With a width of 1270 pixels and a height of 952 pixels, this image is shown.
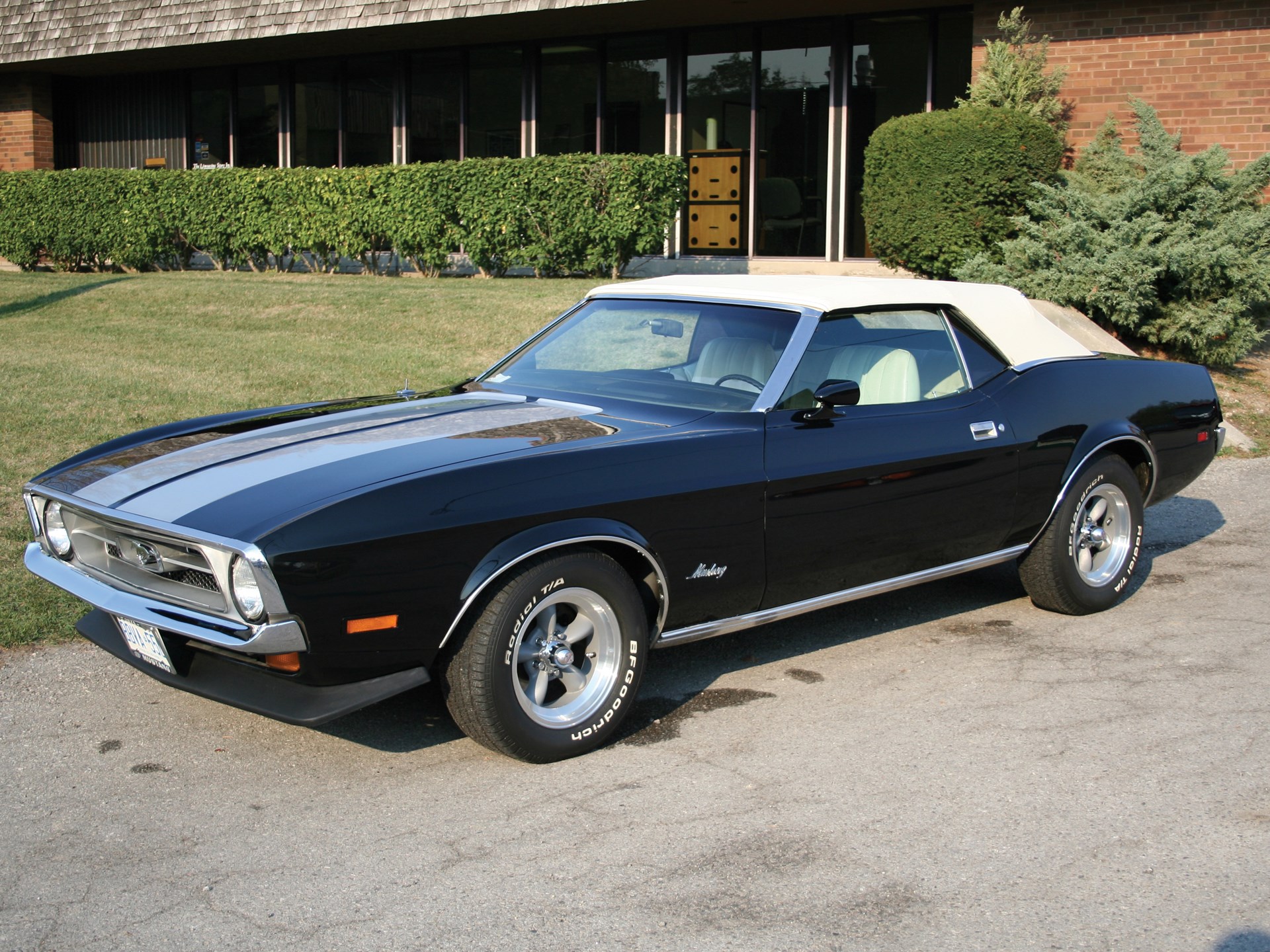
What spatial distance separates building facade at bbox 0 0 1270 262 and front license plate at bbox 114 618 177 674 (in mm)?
13321

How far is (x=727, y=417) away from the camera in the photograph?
455cm

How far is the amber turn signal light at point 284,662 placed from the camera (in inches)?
139

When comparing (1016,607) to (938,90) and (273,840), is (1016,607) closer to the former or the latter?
(273,840)

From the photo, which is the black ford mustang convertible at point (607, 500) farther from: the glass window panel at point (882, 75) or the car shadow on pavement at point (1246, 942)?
the glass window panel at point (882, 75)

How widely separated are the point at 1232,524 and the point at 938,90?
10.9 metres

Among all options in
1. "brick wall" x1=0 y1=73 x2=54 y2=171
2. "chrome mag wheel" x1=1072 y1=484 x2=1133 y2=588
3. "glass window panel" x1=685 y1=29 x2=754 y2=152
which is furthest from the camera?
"brick wall" x1=0 y1=73 x2=54 y2=171

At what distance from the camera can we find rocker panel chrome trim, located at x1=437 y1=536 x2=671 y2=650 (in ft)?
12.2

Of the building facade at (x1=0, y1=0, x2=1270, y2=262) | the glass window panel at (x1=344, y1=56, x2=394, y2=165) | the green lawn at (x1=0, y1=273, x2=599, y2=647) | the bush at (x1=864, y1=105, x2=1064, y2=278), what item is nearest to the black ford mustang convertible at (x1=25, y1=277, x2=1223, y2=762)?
the green lawn at (x1=0, y1=273, x2=599, y2=647)

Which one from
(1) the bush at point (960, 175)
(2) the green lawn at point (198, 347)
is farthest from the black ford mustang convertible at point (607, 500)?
(1) the bush at point (960, 175)

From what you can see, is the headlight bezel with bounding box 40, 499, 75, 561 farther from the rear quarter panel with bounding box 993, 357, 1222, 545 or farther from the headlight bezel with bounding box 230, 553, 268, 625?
the rear quarter panel with bounding box 993, 357, 1222, 545

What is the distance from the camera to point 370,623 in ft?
11.7

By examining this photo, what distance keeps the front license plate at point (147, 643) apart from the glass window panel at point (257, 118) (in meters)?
19.6

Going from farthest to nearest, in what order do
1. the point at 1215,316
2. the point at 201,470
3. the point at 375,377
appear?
1. the point at 1215,316
2. the point at 375,377
3. the point at 201,470

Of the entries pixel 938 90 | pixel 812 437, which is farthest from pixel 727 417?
pixel 938 90
